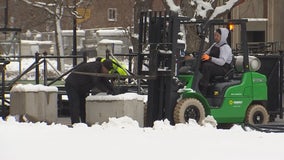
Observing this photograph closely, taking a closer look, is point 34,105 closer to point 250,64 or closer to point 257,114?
point 250,64

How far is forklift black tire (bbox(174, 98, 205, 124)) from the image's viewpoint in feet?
45.4

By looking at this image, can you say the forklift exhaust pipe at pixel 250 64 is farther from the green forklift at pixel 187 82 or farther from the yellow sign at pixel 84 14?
the yellow sign at pixel 84 14

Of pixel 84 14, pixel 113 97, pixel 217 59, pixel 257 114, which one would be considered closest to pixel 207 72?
pixel 217 59

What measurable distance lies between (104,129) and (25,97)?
323 centimetres

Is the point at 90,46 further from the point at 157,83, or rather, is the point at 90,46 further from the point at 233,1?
the point at 157,83

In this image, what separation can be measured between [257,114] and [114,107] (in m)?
3.28

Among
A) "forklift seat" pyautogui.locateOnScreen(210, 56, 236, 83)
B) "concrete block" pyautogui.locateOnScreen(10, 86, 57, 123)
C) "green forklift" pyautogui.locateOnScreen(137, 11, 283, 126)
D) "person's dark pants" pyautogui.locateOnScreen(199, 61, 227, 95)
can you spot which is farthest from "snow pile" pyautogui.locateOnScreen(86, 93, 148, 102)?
"forklift seat" pyautogui.locateOnScreen(210, 56, 236, 83)

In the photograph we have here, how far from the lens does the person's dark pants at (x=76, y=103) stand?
48.1 ft

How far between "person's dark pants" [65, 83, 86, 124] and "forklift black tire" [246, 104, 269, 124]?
11.1 ft

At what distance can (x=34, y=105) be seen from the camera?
15.2 metres

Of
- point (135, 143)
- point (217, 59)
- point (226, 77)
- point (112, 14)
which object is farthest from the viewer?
point (112, 14)

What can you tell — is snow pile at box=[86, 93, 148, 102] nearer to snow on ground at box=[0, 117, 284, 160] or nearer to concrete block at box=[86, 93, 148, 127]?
concrete block at box=[86, 93, 148, 127]

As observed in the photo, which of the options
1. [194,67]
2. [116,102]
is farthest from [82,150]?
[194,67]

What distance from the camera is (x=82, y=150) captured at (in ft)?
34.0
